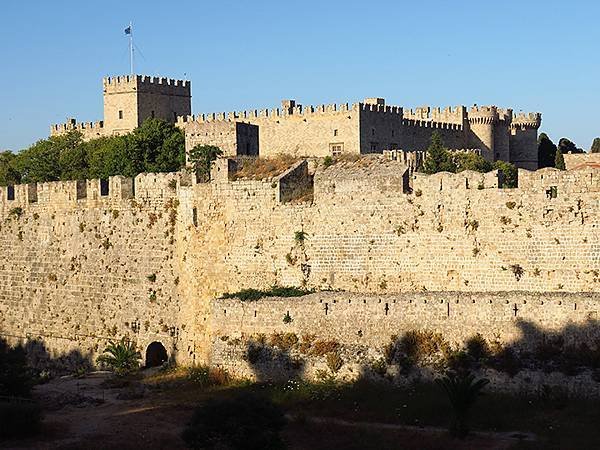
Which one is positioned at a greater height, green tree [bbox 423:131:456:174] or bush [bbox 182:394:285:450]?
green tree [bbox 423:131:456:174]

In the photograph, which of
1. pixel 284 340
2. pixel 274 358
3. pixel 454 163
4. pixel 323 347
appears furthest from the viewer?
pixel 454 163

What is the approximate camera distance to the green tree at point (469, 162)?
136ft

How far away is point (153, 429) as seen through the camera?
22312mm

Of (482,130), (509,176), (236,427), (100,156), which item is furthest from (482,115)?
(236,427)

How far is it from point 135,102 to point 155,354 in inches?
1189

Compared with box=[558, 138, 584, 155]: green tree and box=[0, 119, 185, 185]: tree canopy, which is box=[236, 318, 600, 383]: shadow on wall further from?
box=[558, 138, 584, 155]: green tree

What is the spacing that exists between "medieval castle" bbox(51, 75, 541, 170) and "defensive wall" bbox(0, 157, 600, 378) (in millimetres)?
10681

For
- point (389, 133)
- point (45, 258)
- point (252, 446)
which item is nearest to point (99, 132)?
point (389, 133)

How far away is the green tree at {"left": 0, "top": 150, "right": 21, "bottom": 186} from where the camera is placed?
5688 cm

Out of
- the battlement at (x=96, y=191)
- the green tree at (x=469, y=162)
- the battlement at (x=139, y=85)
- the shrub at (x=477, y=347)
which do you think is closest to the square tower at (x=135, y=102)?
the battlement at (x=139, y=85)

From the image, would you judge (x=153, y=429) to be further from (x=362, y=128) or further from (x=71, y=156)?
(x=71, y=156)

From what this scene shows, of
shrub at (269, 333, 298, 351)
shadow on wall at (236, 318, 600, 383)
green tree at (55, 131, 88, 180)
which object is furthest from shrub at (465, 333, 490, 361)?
green tree at (55, 131, 88, 180)

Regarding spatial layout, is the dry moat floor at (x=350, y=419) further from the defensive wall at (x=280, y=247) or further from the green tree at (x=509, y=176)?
the green tree at (x=509, y=176)

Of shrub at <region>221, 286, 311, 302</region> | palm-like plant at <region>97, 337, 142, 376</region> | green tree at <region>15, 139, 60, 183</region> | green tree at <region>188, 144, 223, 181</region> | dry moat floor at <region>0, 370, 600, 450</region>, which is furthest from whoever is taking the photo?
green tree at <region>15, 139, 60, 183</region>
